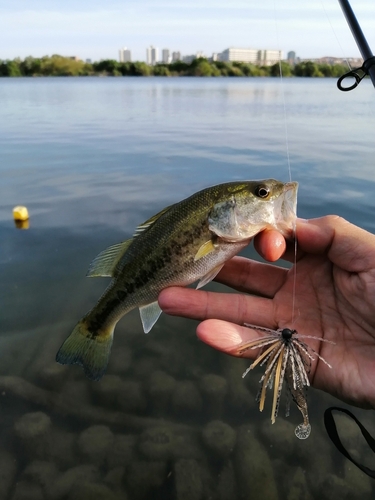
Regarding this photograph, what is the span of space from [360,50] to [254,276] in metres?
2.80

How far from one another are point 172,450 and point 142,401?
0.68m

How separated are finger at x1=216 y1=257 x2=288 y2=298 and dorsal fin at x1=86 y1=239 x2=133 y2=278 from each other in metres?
0.98

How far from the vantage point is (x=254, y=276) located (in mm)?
3885

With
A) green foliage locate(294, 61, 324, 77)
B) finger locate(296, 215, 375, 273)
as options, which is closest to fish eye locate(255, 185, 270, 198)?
finger locate(296, 215, 375, 273)

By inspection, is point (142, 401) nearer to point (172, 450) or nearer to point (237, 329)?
Result: point (172, 450)

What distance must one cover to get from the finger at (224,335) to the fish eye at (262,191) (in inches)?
37.8

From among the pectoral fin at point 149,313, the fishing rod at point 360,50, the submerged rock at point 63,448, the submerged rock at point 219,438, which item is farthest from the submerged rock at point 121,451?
the fishing rod at point 360,50

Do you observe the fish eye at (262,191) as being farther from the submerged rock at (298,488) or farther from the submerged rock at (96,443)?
the submerged rock at (96,443)

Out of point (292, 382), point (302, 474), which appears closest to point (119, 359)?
point (302, 474)

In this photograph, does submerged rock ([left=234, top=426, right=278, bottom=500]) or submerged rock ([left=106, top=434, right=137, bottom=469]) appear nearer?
submerged rock ([left=234, top=426, right=278, bottom=500])

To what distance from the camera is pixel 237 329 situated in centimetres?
315

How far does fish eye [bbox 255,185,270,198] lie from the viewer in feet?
10.2

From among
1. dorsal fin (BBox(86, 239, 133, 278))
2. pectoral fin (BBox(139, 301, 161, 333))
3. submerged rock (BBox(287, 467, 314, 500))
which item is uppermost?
dorsal fin (BBox(86, 239, 133, 278))

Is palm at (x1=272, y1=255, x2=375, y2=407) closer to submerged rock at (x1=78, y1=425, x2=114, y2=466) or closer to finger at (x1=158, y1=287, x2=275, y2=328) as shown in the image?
finger at (x1=158, y1=287, x2=275, y2=328)
